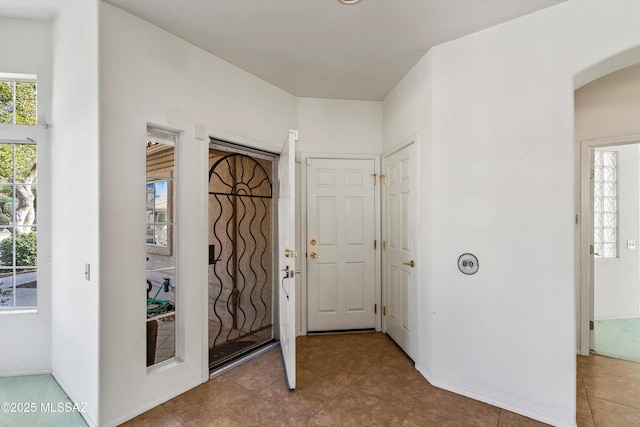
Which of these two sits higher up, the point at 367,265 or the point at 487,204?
the point at 487,204

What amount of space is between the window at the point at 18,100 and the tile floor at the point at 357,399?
2577 millimetres

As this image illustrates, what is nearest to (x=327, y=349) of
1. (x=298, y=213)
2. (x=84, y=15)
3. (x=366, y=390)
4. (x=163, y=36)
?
(x=366, y=390)

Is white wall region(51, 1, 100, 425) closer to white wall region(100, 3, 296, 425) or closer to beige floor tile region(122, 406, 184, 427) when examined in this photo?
white wall region(100, 3, 296, 425)

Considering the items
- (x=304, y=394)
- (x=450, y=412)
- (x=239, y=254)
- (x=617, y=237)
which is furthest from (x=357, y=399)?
(x=617, y=237)

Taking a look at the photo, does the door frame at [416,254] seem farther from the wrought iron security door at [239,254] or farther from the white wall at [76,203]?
the white wall at [76,203]

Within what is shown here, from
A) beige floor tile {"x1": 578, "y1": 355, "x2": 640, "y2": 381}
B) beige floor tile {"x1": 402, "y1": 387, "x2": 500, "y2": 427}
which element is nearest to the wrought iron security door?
beige floor tile {"x1": 402, "y1": 387, "x2": 500, "y2": 427}

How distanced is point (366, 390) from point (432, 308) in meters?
0.81

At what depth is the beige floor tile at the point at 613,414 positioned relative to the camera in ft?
5.86

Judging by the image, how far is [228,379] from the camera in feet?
7.61

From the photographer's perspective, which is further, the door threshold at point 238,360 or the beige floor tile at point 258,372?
the door threshold at point 238,360

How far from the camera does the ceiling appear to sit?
180 cm

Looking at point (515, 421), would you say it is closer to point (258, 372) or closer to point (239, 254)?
point (258, 372)

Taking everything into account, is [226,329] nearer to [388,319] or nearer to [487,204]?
[388,319]

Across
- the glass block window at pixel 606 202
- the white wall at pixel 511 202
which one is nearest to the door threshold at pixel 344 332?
the white wall at pixel 511 202
